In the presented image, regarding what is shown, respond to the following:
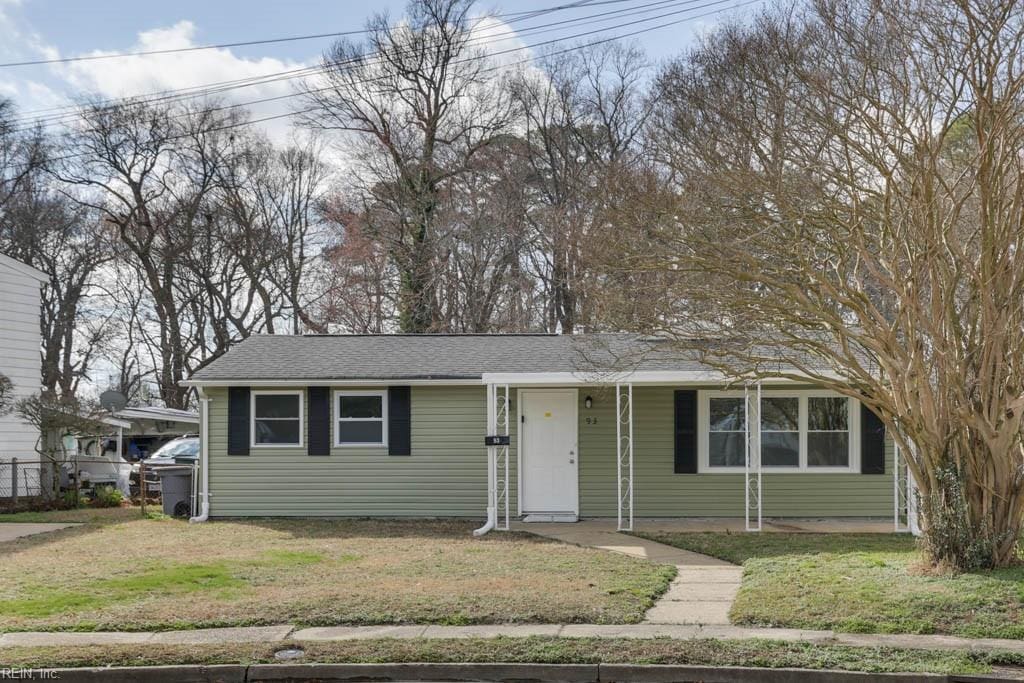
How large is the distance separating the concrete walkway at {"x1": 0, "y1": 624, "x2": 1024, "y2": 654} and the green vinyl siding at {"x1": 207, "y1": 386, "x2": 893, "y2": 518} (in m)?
8.23

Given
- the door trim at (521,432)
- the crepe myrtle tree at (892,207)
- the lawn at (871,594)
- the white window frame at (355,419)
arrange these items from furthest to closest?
the white window frame at (355,419) → the door trim at (521,432) → the crepe myrtle tree at (892,207) → the lawn at (871,594)

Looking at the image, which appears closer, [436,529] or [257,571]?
[257,571]

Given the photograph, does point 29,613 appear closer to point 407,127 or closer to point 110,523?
point 110,523

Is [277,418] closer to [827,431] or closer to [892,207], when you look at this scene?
[827,431]

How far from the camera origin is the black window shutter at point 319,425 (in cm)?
1709

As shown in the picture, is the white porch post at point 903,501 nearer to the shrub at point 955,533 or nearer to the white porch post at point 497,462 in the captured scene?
the shrub at point 955,533

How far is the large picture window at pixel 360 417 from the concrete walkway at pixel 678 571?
288 cm

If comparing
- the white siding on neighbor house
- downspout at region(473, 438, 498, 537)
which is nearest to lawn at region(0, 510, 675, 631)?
downspout at region(473, 438, 498, 537)

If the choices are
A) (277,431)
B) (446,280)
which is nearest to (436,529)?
(277,431)

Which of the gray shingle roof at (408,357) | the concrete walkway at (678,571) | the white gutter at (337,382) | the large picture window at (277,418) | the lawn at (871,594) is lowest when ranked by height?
the concrete walkway at (678,571)

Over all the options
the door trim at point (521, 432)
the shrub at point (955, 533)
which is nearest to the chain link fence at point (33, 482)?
the door trim at point (521, 432)

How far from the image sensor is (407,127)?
Result: 105 feet

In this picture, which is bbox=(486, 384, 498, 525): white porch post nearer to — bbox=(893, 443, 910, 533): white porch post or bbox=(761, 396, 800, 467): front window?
bbox=(761, 396, 800, 467): front window

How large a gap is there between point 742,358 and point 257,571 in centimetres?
581
